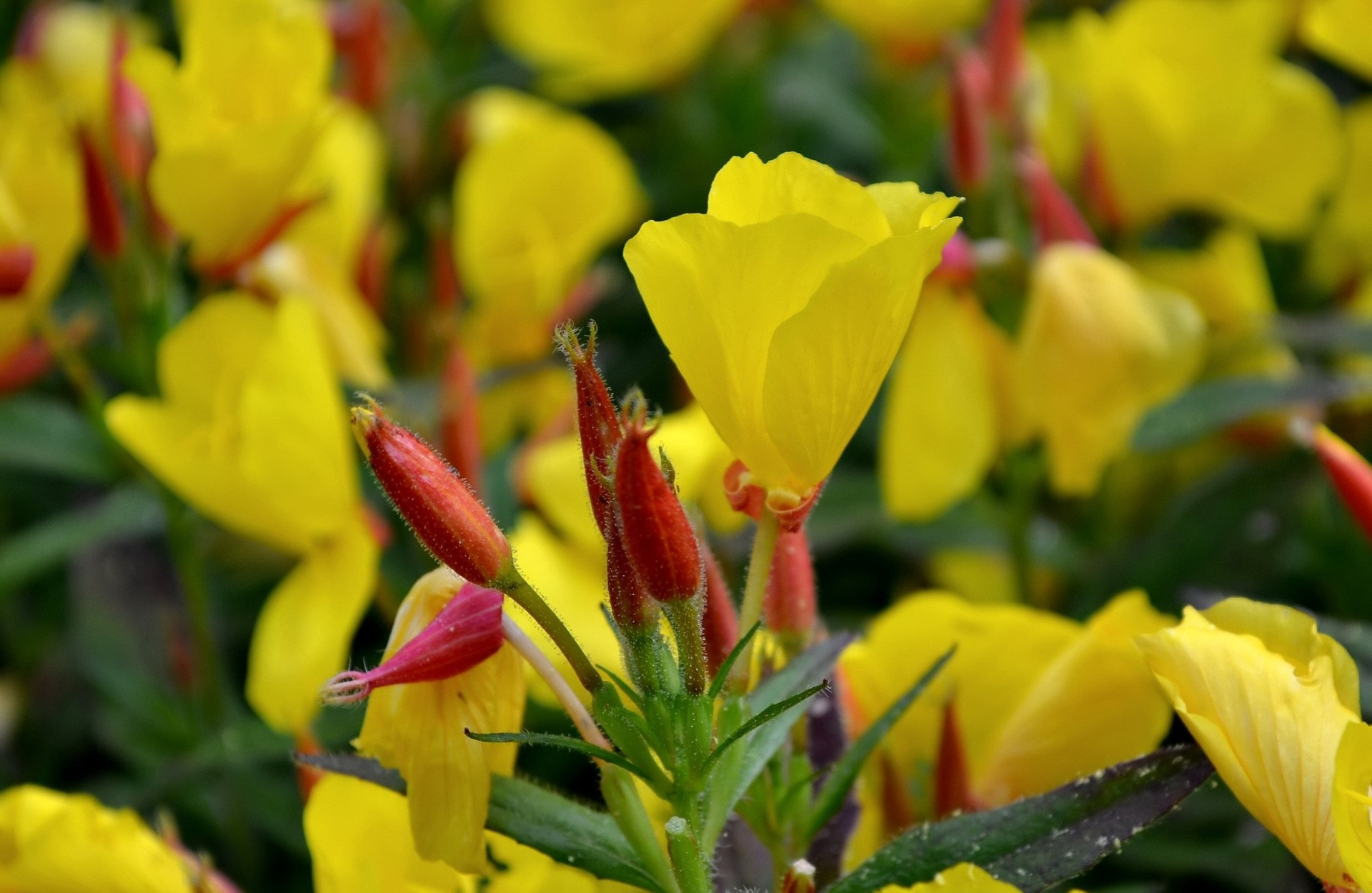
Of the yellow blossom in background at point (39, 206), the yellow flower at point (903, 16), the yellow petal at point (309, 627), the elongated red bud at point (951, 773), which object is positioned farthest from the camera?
the yellow flower at point (903, 16)

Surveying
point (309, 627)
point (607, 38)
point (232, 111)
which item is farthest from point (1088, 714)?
point (607, 38)

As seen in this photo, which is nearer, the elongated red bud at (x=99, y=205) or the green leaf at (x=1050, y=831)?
the green leaf at (x=1050, y=831)

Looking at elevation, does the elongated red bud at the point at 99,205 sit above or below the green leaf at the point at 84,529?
above

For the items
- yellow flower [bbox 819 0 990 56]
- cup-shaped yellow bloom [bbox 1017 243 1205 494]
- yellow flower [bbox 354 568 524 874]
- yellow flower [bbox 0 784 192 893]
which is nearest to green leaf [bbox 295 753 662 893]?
yellow flower [bbox 354 568 524 874]

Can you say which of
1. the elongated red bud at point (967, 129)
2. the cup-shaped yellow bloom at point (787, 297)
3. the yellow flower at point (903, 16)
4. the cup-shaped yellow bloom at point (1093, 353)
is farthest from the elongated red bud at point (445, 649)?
the yellow flower at point (903, 16)

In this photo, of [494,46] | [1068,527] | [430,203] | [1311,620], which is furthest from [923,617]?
[494,46]

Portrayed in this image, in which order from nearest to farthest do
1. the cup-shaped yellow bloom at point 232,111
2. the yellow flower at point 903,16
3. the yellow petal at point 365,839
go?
1. the yellow petal at point 365,839
2. the cup-shaped yellow bloom at point 232,111
3. the yellow flower at point 903,16

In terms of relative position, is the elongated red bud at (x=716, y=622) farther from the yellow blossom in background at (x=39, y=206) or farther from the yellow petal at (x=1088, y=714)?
the yellow blossom in background at (x=39, y=206)

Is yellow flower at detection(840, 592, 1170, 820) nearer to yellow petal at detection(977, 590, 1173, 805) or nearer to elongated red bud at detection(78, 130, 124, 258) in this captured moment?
yellow petal at detection(977, 590, 1173, 805)
